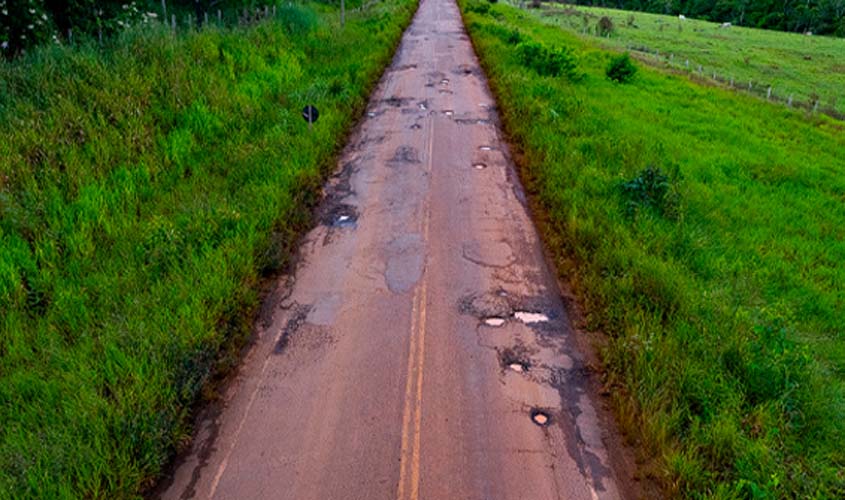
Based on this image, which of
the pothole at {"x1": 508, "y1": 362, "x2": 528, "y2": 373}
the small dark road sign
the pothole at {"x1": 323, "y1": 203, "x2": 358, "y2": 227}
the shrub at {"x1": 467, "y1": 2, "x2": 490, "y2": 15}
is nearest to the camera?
the pothole at {"x1": 508, "y1": 362, "x2": 528, "y2": 373}

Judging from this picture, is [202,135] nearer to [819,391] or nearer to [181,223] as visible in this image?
[181,223]

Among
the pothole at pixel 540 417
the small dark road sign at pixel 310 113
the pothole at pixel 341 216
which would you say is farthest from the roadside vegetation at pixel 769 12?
the pothole at pixel 540 417

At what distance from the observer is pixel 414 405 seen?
261 inches

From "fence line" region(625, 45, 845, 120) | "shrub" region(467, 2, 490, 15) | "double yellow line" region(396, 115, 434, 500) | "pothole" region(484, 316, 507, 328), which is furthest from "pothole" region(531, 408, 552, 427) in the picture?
"shrub" region(467, 2, 490, 15)

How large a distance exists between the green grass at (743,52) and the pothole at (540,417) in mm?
36153

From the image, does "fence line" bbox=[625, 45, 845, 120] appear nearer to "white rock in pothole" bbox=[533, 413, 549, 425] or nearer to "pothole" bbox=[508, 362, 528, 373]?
"pothole" bbox=[508, 362, 528, 373]

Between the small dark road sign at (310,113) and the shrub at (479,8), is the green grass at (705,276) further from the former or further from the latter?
the shrub at (479,8)

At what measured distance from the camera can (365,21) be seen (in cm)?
3378

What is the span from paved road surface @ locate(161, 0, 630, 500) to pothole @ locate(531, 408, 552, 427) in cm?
3

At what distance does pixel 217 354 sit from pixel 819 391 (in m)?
7.11

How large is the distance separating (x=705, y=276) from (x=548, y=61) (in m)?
15.3

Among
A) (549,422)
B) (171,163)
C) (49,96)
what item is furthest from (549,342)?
(49,96)

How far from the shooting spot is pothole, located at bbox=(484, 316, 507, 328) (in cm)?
811

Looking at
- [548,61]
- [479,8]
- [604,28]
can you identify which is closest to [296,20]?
[548,61]
